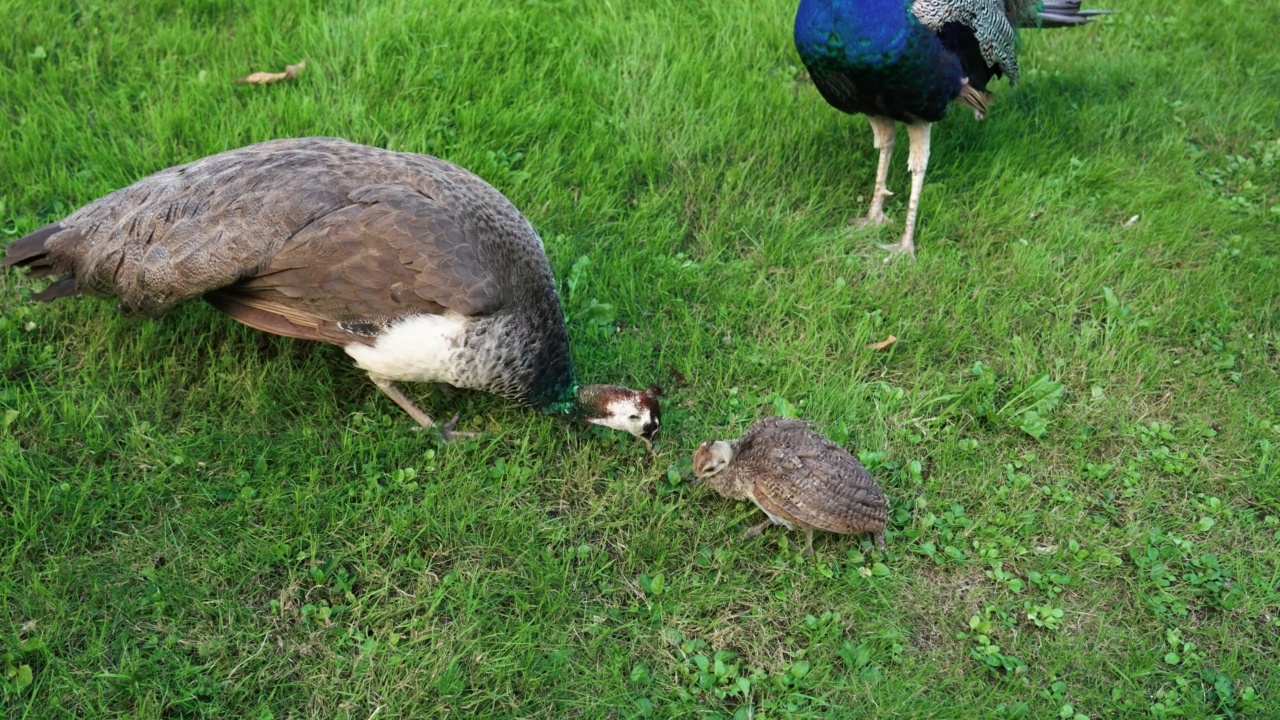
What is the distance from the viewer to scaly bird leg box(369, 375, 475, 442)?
3.69 metres

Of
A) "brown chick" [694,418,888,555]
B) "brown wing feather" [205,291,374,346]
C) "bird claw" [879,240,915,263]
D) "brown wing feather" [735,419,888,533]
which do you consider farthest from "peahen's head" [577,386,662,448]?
"bird claw" [879,240,915,263]

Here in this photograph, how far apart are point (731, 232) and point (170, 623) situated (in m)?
2.92

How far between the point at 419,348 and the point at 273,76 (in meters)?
2.21

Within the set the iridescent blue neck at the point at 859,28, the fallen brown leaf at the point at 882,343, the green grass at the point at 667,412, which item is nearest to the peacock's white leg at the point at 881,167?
the green grass at the point at 667,412

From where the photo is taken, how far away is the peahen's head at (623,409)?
11.8ft

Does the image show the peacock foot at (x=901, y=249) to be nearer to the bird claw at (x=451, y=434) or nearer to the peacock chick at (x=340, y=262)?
the peacock chick at (x=340, y=262)

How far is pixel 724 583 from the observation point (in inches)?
132

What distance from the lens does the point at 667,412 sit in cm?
388

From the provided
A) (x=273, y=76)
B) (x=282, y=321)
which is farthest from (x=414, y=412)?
(x=273, y=76)

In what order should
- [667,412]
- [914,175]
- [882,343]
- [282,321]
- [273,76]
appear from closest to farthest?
1. [282,321]
2. [667,412]
3. [882,343]
4. [914,175]
5. [273,76]

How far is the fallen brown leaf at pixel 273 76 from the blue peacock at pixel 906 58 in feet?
8.17

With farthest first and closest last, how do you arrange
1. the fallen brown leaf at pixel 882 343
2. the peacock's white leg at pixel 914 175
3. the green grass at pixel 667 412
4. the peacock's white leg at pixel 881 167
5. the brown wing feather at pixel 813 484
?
the peacock's white leg at pixel 881 167 → the peacock's white leg at pixel 914 175 → the fallen brown leaf at pixel 882 343 → the brown wing feather at pixel 813 484 → the green grass at pixel 667 412

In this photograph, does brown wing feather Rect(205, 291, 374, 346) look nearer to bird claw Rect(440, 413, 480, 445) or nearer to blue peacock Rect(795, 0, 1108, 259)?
bird claw Rect(440, 413, 480, 445)

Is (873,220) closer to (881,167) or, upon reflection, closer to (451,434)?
(881,167)
